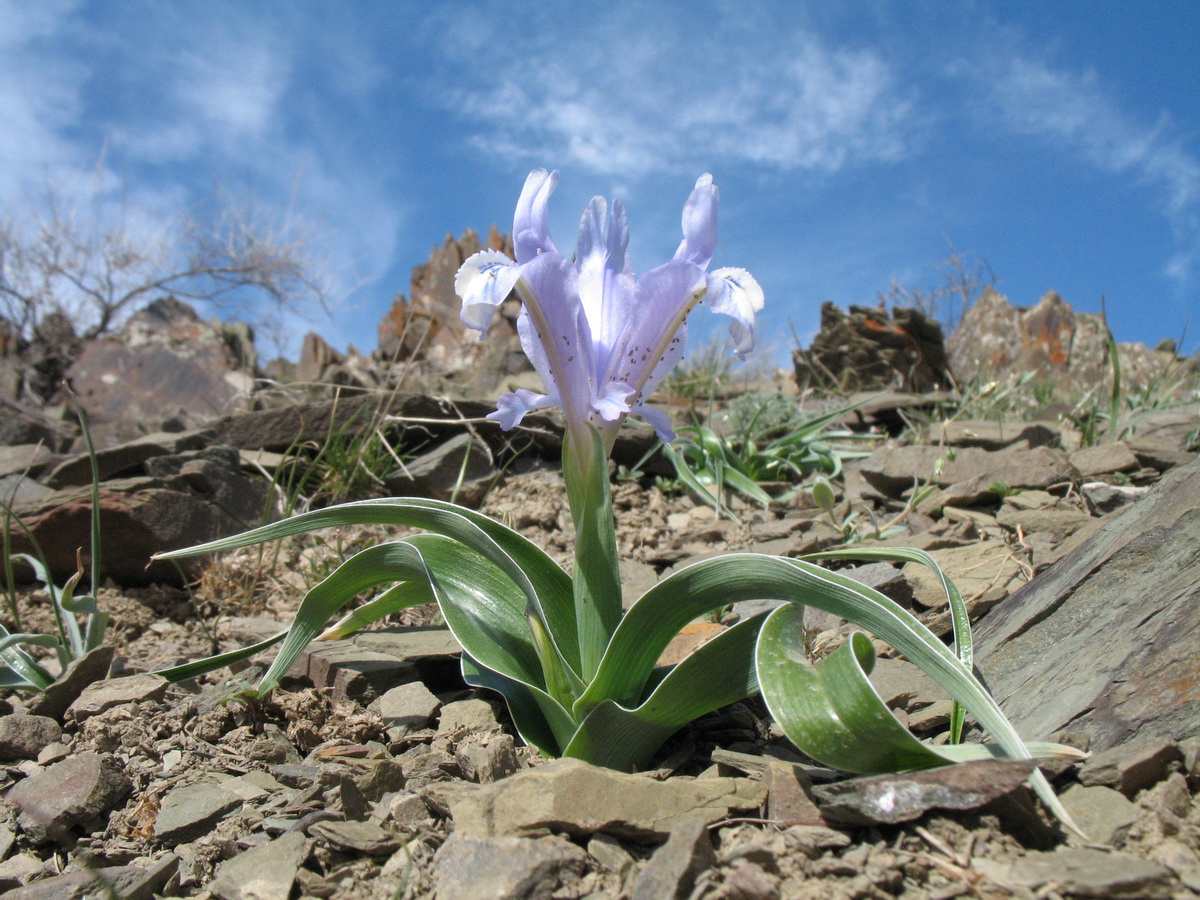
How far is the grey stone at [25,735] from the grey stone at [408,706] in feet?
2.72

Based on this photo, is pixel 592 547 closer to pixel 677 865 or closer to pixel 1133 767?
pixel 677 865

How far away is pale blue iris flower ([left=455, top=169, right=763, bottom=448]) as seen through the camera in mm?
1517

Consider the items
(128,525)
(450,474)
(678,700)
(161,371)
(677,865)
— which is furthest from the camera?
(161,371)

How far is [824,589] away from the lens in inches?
56.2

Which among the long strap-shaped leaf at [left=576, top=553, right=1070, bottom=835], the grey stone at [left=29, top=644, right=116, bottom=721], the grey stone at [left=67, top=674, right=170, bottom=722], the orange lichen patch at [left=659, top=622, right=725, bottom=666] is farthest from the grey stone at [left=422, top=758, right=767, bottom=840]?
the grey stone at [left=29, top=644, right=116, bottom=721]

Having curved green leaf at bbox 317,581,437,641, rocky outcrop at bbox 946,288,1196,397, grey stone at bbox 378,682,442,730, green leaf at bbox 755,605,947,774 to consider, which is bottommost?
green leaf at bbox 755,605,947,774

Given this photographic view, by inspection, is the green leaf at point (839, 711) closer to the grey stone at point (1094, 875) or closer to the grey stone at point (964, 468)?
the grey stone at point (1094, 875)

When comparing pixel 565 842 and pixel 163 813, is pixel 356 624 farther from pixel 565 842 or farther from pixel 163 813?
pixel 565 842

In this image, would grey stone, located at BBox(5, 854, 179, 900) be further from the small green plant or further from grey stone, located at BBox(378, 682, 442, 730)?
the small green plant

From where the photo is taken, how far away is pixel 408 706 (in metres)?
2.01

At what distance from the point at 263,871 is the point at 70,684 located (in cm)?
123

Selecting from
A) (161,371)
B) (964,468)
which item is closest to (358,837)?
(964,468)

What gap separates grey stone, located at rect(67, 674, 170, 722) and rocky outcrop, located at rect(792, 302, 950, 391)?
533 cm

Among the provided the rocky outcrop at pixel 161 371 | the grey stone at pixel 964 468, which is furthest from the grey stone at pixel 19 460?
the rocky outcrop at pixel 161 371
